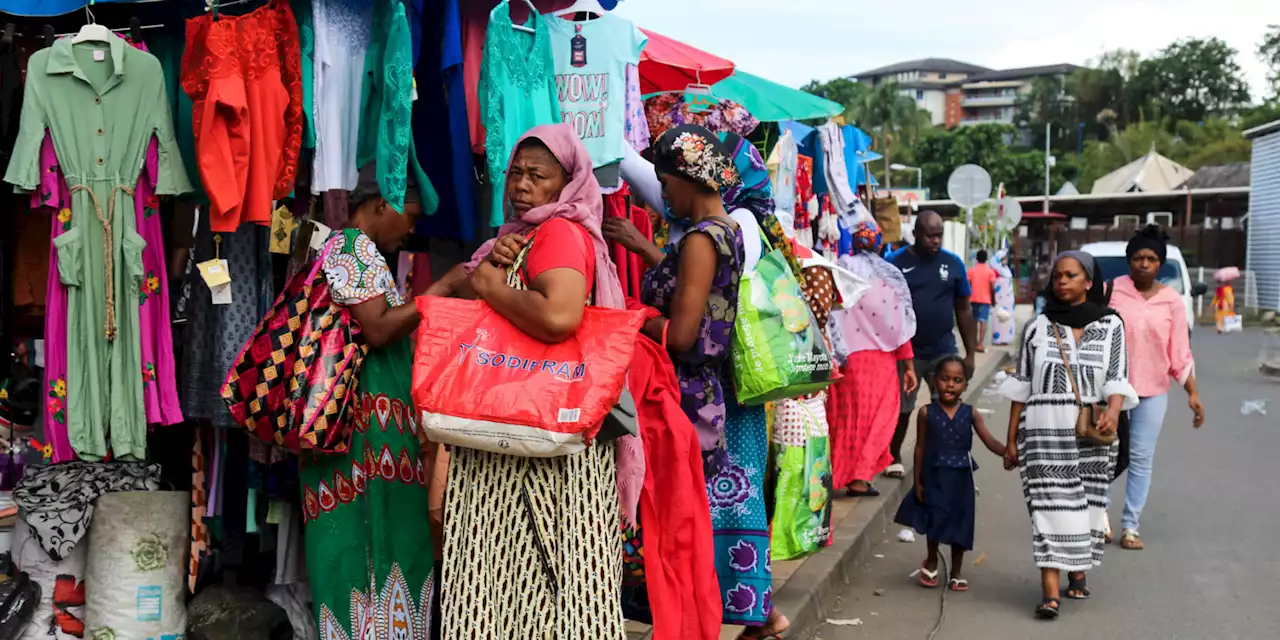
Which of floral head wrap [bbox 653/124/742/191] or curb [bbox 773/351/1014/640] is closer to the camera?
floral head wrap [bbox 653/124/742/191]

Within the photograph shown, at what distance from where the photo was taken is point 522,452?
3295 mm

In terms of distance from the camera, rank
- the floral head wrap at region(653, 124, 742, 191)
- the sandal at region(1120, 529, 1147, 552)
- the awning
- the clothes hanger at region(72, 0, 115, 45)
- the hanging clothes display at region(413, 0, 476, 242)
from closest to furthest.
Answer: the clothes hanger at region(72, 0, 115, 45)
the floral head wrap at region(653, 124, 742, 191)
the hanging clothes display at region(413, 0, 476, 242)
the awning
the sandal at region(1120, 529, 1147, 552)

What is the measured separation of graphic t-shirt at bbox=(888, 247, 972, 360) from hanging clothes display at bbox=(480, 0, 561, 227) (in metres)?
4.61

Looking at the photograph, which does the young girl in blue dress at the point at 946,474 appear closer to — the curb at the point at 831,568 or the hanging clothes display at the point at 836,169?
the curb at the point at 831,568

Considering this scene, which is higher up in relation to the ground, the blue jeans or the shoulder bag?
the shoulder bag

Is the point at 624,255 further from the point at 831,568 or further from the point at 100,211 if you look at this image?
the point at 831,568

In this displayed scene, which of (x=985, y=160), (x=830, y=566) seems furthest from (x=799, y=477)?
(x=985, y=160)

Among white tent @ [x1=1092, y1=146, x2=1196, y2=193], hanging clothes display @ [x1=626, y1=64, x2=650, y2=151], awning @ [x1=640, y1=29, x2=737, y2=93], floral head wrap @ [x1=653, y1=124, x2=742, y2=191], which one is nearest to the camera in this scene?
floral head wrap @ [x1=653, y1=124, x2=742, y2=191]

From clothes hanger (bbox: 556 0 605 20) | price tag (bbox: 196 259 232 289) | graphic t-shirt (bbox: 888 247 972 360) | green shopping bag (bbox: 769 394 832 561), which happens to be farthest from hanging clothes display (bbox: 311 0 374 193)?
graphic t-shirt (bbox: 888 247 972 360)

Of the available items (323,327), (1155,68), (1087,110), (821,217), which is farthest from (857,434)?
(1087,110)

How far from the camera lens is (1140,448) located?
7.50 meters

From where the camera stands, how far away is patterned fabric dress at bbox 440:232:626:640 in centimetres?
347

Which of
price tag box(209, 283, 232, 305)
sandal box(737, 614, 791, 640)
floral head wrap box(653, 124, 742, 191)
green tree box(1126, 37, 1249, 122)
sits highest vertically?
green tree box(1126, 37, 1249, 122)

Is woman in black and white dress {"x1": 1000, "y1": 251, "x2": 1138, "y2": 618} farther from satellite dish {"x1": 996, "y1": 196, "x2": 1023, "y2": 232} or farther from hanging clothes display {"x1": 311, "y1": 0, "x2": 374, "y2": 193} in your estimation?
satellite dish {"x1": 996, "y1": 196, "x2": 1023, "y2": 232}
